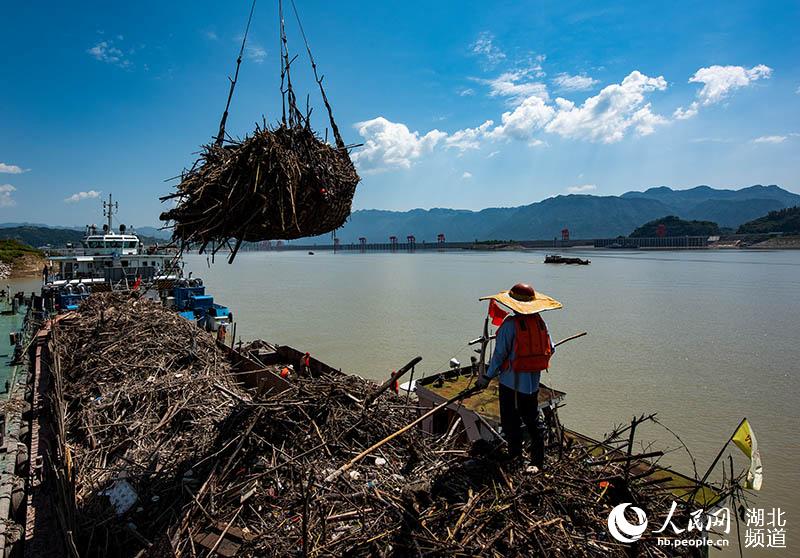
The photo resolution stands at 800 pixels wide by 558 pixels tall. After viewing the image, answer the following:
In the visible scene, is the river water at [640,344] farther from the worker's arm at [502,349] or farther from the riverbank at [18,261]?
the riverbank at [18,261]

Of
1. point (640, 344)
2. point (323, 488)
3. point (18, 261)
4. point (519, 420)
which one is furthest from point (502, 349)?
point (18, 261)

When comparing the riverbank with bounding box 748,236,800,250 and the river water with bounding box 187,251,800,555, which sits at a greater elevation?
the riverbank with bounding box 748,236,800,250

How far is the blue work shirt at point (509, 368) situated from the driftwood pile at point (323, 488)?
0.90 m

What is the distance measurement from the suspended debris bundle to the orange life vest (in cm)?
268

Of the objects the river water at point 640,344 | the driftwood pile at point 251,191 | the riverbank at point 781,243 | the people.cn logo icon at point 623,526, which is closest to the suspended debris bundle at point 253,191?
the driftwood pile at point 251,191

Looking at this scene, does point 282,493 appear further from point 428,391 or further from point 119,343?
point 119,343

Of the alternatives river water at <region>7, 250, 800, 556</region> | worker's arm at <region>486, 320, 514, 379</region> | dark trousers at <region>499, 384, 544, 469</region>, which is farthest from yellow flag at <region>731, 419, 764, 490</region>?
river water at <region>7, 250, 800, 556</region>

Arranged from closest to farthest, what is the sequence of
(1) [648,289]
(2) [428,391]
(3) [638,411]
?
(2) [428,391]
(3) [638,411]
(1) [648,289]

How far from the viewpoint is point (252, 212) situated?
459 cm

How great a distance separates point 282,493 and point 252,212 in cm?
314

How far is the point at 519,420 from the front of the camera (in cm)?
485

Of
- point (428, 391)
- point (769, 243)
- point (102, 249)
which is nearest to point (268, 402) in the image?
point (428, 391)

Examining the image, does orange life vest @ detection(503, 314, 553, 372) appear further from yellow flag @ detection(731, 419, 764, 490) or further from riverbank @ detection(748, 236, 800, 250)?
riverbank @ detection(748, 236, 800, 250)

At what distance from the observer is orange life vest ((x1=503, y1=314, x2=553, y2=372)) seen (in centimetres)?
474
